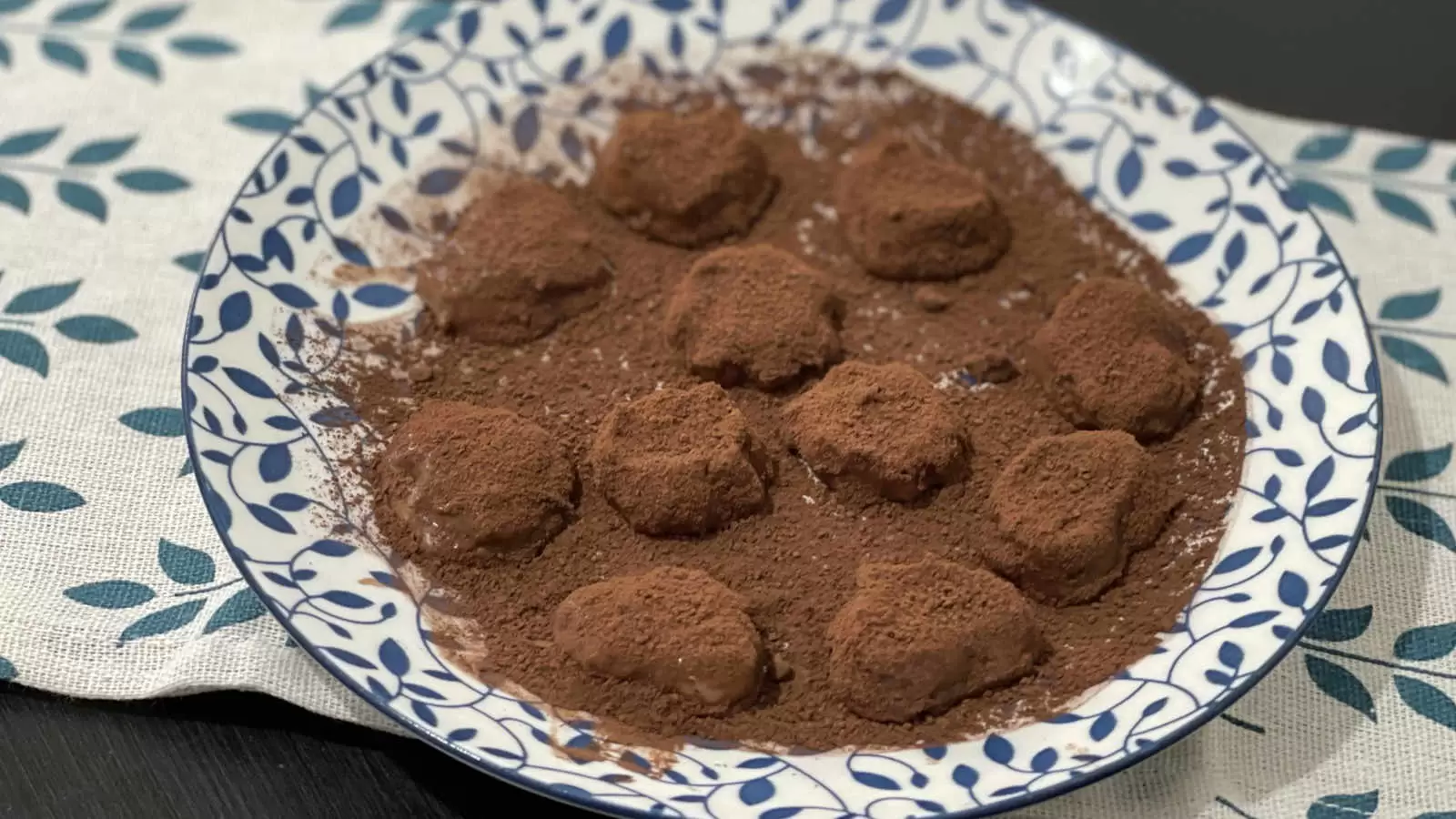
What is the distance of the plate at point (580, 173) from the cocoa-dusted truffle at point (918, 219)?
0.61ft

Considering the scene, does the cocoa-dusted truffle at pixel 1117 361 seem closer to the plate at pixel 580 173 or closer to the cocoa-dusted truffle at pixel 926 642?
the plate at pixel 580 173

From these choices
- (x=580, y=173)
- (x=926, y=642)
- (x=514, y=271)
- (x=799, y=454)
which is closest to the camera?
(x=926, y=642)

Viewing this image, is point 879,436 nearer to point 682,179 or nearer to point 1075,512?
point 1075,512

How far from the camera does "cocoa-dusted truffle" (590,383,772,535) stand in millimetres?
1452

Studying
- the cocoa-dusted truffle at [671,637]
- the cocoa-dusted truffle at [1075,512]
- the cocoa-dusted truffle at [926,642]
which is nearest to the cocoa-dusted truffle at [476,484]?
the cocoa-dusted truffle at [671,637]

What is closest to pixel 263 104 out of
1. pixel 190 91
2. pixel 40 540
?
pixel 190 91

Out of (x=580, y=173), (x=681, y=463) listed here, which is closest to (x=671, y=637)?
(x=681, y=463)

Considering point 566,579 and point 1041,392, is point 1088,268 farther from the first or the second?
point 566,579

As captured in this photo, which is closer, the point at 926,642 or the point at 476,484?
the point at 926,642

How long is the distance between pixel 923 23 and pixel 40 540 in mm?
1352

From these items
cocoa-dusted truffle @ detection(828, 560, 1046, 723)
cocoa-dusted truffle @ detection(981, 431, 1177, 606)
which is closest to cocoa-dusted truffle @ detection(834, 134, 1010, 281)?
cocoa-dusted truffle @ detection(981, 431, 1177, 606)

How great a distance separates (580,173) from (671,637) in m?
0.78

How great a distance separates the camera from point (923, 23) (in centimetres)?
198

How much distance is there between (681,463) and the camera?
146 cm
